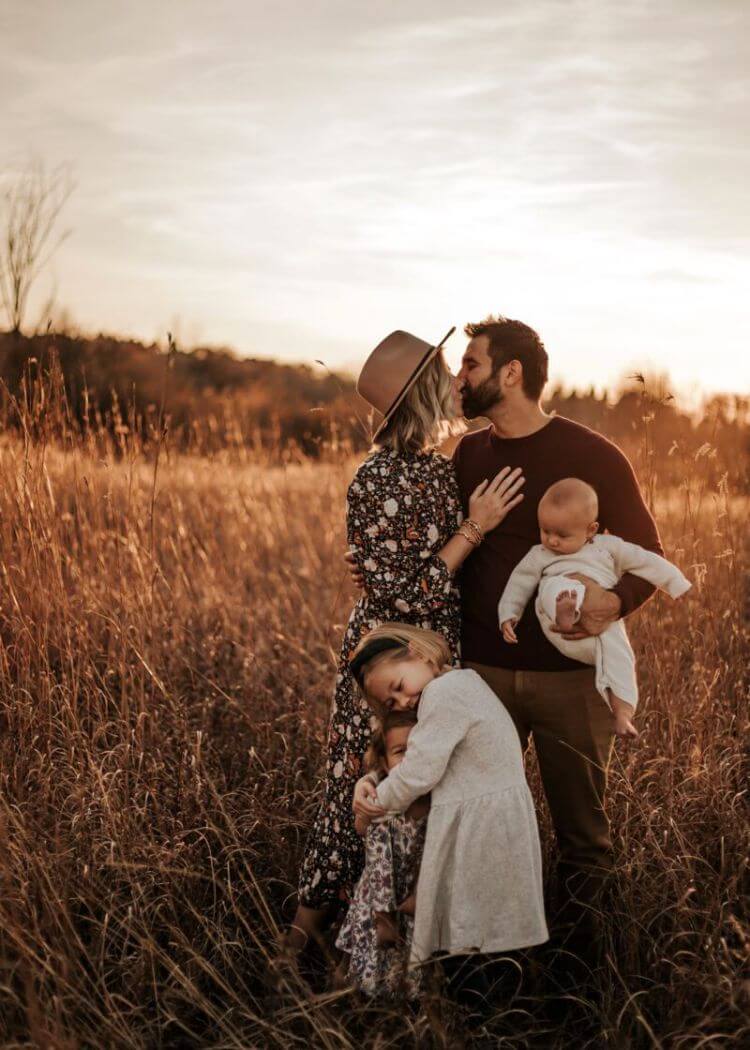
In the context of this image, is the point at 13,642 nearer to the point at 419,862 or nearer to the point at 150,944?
the point at 150,944

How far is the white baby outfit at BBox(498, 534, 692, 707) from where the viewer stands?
8.45 ft

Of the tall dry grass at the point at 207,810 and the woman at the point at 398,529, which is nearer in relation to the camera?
the tall dry grass at the point at 207,810

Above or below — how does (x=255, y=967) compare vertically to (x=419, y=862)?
below

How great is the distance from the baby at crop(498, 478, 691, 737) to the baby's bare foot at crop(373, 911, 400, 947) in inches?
31.4

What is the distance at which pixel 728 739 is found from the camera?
339cm

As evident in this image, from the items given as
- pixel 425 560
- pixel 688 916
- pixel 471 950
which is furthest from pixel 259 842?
pixel 688 916

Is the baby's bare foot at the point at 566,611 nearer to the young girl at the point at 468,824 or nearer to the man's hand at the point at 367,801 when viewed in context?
the young girl at the point at 468,824

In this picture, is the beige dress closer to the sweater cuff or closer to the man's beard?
the sweater cuff

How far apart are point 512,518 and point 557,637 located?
0.39 metres

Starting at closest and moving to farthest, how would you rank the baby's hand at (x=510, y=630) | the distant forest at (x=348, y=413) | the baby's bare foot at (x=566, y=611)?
the baby's bare foot at (x=566, y=611) → the baby's hand at (x=510, y=630) → the distant forest at (x=348, y=413)

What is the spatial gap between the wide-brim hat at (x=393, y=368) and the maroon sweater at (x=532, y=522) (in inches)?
14.5

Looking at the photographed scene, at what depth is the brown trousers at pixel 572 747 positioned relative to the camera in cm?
275

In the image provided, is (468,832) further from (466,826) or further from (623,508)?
(623,508)

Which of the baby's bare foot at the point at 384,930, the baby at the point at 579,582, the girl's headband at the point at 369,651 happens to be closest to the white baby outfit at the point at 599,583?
the baby at the point at 579,582
